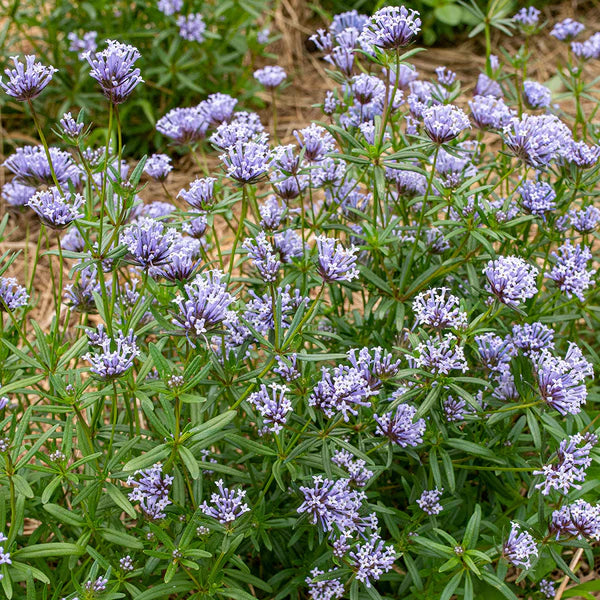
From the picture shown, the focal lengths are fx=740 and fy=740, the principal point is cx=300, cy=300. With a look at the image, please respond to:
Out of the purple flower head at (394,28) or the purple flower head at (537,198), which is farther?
the purple flower head at (537,198)

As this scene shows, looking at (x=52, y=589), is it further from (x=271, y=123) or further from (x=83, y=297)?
(x=271, y=123)

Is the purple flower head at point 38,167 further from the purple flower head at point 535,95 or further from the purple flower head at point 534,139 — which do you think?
the purple flower head at point 535,95

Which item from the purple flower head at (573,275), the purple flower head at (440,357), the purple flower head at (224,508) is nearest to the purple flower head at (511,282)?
the purple flower head at (440,357)

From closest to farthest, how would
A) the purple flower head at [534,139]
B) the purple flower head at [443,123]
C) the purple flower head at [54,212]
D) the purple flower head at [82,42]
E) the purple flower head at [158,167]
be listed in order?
the purple flower head at [54,212]
the purple flower head at [443,123]
the purple flower head at [534,139]
the purple flower head at [158,167]
the purple flower head at [82,42]

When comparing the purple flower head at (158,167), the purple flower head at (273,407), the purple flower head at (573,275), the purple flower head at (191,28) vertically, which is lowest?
the purple flower head at (273,407)

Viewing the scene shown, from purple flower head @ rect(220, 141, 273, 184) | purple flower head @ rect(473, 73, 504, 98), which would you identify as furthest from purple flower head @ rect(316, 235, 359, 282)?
purple flower head @ rect(473, 73, 504, 98)

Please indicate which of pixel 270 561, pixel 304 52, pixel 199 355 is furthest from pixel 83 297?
pixel 304 52

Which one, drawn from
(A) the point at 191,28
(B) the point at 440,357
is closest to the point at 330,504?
(B) the point at 440,357
